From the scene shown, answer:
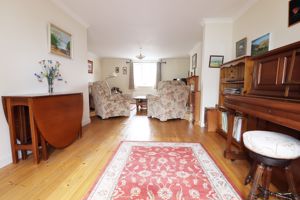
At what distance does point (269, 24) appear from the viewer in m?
2.11

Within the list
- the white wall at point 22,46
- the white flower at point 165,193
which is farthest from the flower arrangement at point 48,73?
the white flower at point 165,193

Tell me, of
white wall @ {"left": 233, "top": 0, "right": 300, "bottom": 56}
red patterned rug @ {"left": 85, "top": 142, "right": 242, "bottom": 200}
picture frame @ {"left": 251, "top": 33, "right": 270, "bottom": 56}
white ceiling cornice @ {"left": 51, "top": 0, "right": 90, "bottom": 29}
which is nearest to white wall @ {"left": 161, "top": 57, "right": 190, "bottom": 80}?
white wall @ {"left": 233, "top": 0, "right": 300, "bottom": 56}

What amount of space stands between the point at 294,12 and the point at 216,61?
150 cm

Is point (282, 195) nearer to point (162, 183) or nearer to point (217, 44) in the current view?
point (162, 183)

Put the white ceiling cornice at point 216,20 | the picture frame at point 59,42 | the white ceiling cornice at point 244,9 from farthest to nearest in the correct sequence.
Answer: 1. the white ceiling cornice at point 216,20
2. the white ceiling cornice at point 244,9
3. the picture frame at point 59,42

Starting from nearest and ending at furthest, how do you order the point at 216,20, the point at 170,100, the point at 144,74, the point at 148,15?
the point at 148,15 → the point at 216,20 → the point at 170,100 → the point at 144,74

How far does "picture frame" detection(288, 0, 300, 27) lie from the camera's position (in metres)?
1.66

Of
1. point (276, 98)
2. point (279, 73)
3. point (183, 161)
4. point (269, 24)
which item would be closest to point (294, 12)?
point (269, 24)

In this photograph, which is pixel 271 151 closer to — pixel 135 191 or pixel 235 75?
pixel 135 191

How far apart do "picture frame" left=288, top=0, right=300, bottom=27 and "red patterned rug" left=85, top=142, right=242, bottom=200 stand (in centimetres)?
182

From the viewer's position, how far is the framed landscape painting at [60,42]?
2.36 m

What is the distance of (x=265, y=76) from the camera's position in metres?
1.67

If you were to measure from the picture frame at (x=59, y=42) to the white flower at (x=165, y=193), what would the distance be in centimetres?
242

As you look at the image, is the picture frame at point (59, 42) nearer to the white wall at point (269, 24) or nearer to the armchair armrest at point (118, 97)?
the armchair armrest at point (118, 97)
